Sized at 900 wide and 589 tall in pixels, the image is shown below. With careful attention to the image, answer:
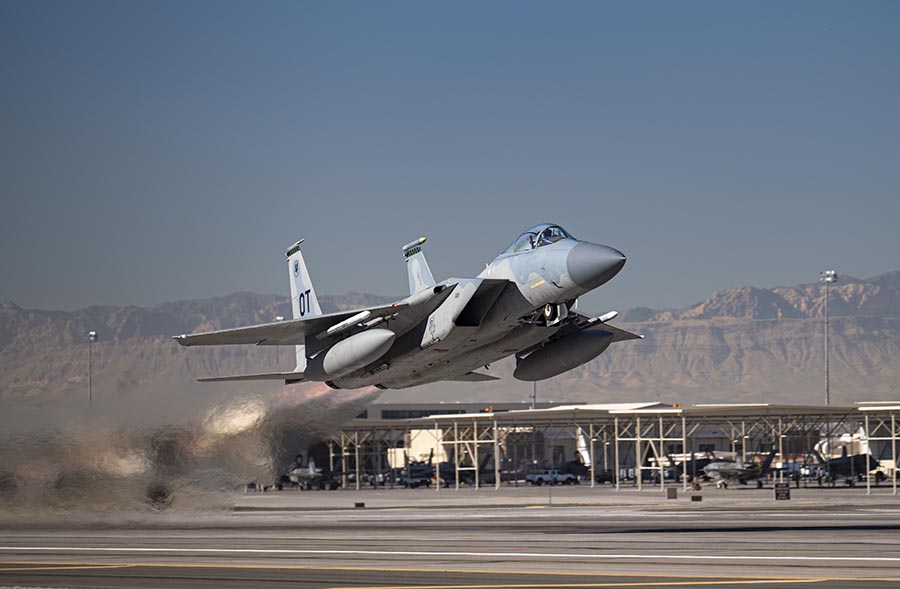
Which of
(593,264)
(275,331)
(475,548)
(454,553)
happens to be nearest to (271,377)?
(275,331)

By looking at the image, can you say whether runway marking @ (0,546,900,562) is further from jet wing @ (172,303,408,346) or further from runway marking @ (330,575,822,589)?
jet wing @ (172,303,408,346)

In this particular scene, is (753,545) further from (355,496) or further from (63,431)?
(355,496)

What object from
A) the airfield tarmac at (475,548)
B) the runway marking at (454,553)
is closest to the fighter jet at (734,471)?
the airfield tarmac at (475,548)

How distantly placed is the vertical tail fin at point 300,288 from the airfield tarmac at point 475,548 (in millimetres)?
6766

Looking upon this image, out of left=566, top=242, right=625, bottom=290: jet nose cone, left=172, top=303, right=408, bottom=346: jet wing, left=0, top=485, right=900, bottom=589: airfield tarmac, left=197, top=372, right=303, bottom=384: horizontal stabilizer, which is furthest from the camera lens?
left=197, top=372, right=303, bottom=384: horizontal stabilizer

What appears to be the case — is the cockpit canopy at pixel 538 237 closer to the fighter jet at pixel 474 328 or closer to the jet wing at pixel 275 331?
the fighter jet at pixel 474 328

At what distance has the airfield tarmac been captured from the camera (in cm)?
2109

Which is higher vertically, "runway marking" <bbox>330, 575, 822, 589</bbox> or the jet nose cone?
the jet nose cone

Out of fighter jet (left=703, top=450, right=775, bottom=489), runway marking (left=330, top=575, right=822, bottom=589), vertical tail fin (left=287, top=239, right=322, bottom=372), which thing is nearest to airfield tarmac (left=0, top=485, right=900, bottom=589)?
runway marking (left=330, top=575, right=822, bottom=589)

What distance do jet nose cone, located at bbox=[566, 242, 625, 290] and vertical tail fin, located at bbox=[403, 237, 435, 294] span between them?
8.50 meters

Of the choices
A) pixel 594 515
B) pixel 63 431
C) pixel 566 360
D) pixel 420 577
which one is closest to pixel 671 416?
pixel 594 515

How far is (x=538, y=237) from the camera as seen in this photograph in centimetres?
2872

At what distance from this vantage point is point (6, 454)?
31672 mm

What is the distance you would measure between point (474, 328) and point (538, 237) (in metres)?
2.73
